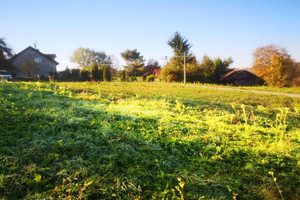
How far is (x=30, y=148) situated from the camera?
8.38 ft

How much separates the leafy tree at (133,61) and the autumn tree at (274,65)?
28.8m

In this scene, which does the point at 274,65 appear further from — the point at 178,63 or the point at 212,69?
the point at 178,63

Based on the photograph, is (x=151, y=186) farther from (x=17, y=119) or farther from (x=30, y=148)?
(x=17, y=119)

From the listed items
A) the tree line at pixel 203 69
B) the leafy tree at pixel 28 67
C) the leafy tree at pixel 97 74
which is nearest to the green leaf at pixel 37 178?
the tree line at pixel 203 69

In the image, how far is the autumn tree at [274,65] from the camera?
2488 centimetres

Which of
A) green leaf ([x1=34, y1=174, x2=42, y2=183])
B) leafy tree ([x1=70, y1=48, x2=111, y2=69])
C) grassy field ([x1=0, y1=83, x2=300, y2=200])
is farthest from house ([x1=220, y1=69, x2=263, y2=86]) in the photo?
leafy tree ([x1=70, y1=48, x2=111, y2=69])

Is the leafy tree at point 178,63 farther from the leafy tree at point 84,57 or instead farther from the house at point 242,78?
the leafy tree at point 84,57

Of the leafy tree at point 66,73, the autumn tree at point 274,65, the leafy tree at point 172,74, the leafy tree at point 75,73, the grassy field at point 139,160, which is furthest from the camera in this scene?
the leafy tree at point 66,73

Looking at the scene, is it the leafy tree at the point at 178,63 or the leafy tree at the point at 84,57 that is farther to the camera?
the leafy tree at the point at 84,57

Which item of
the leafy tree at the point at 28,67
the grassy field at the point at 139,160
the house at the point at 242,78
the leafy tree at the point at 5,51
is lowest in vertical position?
the grassy field at the point at 139,160

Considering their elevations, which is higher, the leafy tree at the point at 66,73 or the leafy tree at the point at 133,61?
the leafy tree at the point at 133,61

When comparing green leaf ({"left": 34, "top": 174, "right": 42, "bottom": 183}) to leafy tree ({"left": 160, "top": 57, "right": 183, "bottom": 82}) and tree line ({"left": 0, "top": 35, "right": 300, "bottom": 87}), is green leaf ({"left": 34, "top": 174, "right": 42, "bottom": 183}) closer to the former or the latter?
tree line ({"left": 0, "top": 35, "right": 300, "bottom": 87})

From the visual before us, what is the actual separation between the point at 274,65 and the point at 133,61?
3454 centimetres

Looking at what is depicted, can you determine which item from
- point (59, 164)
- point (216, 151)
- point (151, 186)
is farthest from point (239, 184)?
point (59, 164)
